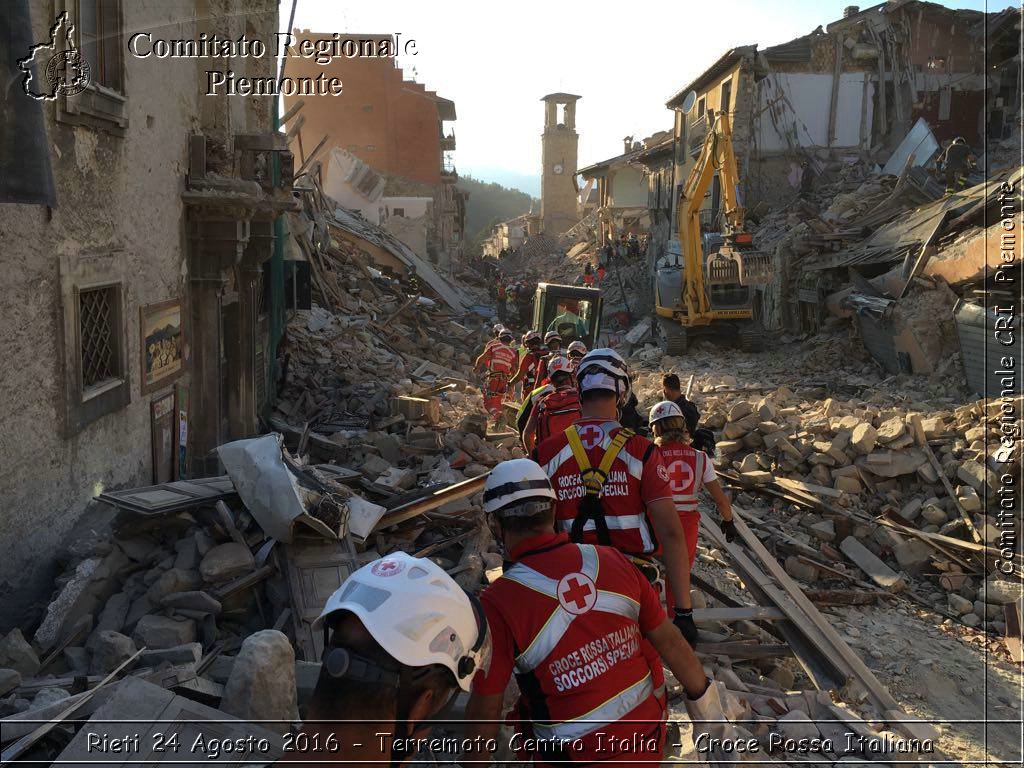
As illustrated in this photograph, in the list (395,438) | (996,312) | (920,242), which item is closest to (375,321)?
(395,438)

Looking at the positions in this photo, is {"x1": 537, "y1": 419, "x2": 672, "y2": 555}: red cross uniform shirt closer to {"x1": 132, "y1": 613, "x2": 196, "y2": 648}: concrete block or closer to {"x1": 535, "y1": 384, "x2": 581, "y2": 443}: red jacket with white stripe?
{"x1": 535, "y1": 384, "x2": 581, "y2": 443}: red jacket with white stripe

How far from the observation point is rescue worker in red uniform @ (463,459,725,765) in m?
2.53

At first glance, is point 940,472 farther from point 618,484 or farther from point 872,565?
point 618,484

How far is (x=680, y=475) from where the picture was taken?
17.9 feet

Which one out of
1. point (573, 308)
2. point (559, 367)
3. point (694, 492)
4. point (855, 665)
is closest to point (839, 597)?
point (855, 665)

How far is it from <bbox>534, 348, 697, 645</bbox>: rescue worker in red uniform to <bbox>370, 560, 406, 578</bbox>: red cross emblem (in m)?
2.05

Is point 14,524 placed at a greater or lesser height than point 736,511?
greater

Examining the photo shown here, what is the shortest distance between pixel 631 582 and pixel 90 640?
4.07m

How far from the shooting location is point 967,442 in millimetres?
9461

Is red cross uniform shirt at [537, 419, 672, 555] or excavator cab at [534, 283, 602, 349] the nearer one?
red cross uniform shirt at [537, 419, 672, 555]

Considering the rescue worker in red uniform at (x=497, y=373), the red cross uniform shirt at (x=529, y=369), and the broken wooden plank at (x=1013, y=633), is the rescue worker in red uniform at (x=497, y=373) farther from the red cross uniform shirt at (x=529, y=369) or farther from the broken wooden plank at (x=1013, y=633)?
the broken wooden plank at (x=1013, y=633)

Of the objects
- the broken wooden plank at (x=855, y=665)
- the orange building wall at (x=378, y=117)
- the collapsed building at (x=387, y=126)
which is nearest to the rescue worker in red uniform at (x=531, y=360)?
the broken wooden plank at (x=855, y=665)

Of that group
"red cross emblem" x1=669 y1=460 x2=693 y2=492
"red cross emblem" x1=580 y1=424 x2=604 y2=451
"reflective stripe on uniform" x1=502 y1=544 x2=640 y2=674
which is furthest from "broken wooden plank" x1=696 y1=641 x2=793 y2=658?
"reflective stripe on uniform" x1=502 y1=544 x2=640 y2=674

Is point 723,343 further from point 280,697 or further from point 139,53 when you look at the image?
point 280,697
